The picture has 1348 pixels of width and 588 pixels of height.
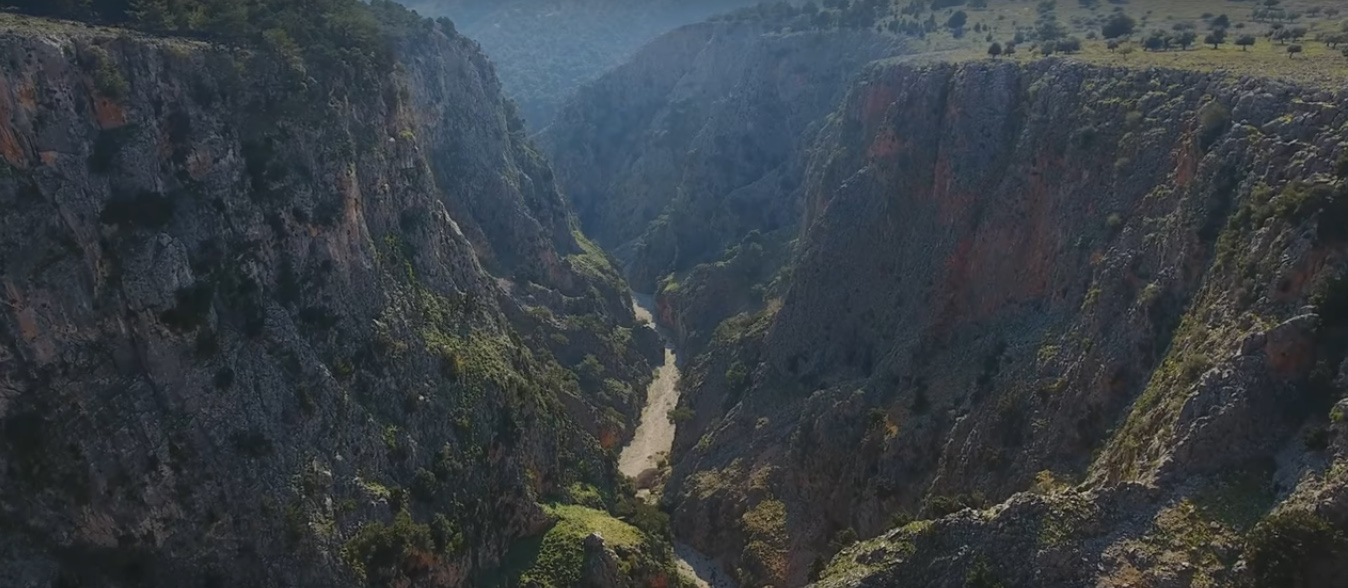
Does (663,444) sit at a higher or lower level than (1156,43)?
lower

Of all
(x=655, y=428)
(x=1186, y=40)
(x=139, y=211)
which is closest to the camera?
(x=139, y=211)

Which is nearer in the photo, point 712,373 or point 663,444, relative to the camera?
point 712,373

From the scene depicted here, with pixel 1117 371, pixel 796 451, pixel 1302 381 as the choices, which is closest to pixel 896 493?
pixel 796 451

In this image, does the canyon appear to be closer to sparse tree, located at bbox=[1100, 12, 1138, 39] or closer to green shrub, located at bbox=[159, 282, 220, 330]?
green shrub, located at bbox=[159, 282, 220, 330]

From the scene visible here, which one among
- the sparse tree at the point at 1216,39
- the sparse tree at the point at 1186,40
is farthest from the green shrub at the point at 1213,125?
the sparse tree at the point at 1216,39

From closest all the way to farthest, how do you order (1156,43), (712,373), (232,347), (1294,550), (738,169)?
(1294,550)
(232,347)
(1156,43)
(712,373)
(738,169)

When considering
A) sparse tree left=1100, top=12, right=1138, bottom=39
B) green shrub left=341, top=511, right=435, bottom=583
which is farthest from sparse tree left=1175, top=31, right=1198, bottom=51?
green shrub left=341, top=511, right=435, bottom=583

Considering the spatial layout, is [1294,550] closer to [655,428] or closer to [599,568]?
[599,568]

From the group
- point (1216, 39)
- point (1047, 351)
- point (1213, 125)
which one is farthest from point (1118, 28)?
point (1047, 351)

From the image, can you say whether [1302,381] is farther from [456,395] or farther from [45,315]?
[45,315]
